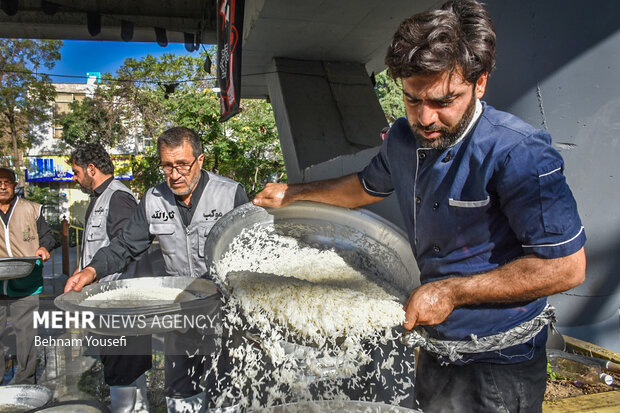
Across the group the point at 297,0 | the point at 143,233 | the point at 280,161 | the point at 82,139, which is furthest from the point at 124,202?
the point at 82,139

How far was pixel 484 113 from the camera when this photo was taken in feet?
4.82

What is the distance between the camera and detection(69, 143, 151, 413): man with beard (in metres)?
3.20

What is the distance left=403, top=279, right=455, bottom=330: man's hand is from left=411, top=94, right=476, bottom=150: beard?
46cm

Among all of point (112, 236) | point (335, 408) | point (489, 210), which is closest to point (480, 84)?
point (489, 210)

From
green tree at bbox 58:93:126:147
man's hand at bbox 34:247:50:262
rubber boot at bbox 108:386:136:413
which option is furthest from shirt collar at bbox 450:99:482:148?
green tree at bbox 58:93:126:147

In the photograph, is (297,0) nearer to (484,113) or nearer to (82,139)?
(484,113)

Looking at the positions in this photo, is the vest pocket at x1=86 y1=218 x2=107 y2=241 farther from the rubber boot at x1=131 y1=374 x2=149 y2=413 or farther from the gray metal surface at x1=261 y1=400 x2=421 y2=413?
the gray metal surface at x1=261 y1=400 x2=421 y2=413

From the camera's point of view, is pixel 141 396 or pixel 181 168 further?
pixel 141 396

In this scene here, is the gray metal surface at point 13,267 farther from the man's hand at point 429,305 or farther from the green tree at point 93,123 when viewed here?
the green tree at point 93,123

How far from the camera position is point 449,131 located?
55.9 inches

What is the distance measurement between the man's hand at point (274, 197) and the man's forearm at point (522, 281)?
96 cm

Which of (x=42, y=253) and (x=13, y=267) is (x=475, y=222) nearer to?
(x=13, y=267)

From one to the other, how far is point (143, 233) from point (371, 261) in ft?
5.74

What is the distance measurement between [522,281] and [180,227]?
2.29 meters
